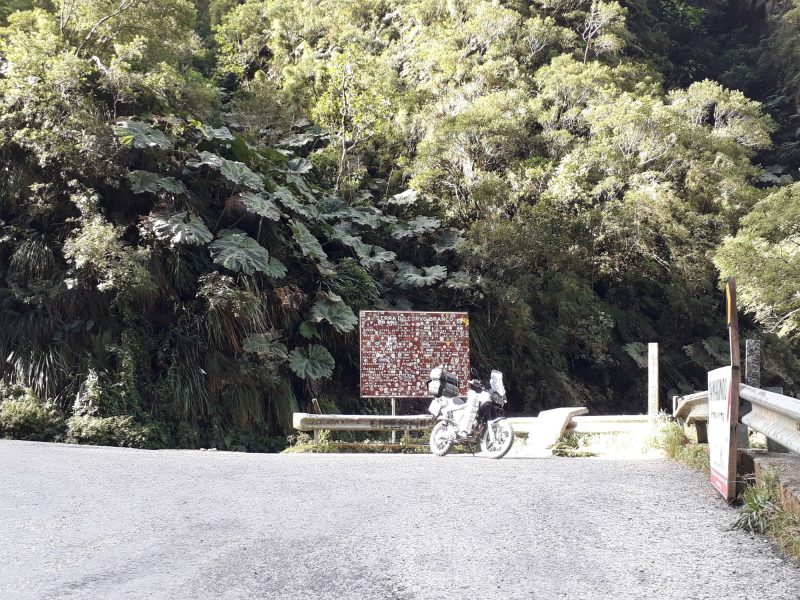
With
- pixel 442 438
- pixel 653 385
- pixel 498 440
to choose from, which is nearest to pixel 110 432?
pixel 442 438

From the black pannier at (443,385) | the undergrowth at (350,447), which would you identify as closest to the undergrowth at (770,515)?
the black pannier at (443,385)

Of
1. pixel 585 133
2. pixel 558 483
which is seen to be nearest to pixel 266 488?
pixel 558 483

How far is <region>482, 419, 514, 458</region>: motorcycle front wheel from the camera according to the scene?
8.62 m

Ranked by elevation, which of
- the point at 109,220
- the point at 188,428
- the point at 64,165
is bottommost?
the point at 188,428

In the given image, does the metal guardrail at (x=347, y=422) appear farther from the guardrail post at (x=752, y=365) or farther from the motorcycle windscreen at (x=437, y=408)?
the guardrail post at (x=752, y=365)

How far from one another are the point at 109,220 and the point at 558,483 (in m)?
11.9

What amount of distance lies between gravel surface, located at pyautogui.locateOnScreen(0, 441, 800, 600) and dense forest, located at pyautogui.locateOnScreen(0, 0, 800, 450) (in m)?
7.73

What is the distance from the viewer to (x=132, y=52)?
15164 millimetres

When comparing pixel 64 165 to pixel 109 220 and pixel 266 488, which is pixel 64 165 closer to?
pixel 109 220

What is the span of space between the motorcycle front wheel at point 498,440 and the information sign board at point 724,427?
356 centimetres

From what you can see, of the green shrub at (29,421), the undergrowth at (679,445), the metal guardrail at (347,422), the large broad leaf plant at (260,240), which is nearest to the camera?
the undergrowth at (679,445)

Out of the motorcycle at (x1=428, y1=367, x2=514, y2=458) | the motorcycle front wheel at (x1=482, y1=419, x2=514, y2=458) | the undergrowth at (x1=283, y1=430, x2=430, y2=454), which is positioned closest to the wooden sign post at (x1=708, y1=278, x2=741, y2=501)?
the motorcycle front wheel at (x1=482, y1=419, x2=514, y2=458)

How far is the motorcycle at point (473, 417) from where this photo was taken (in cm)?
873

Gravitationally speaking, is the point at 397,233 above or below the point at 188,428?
above
